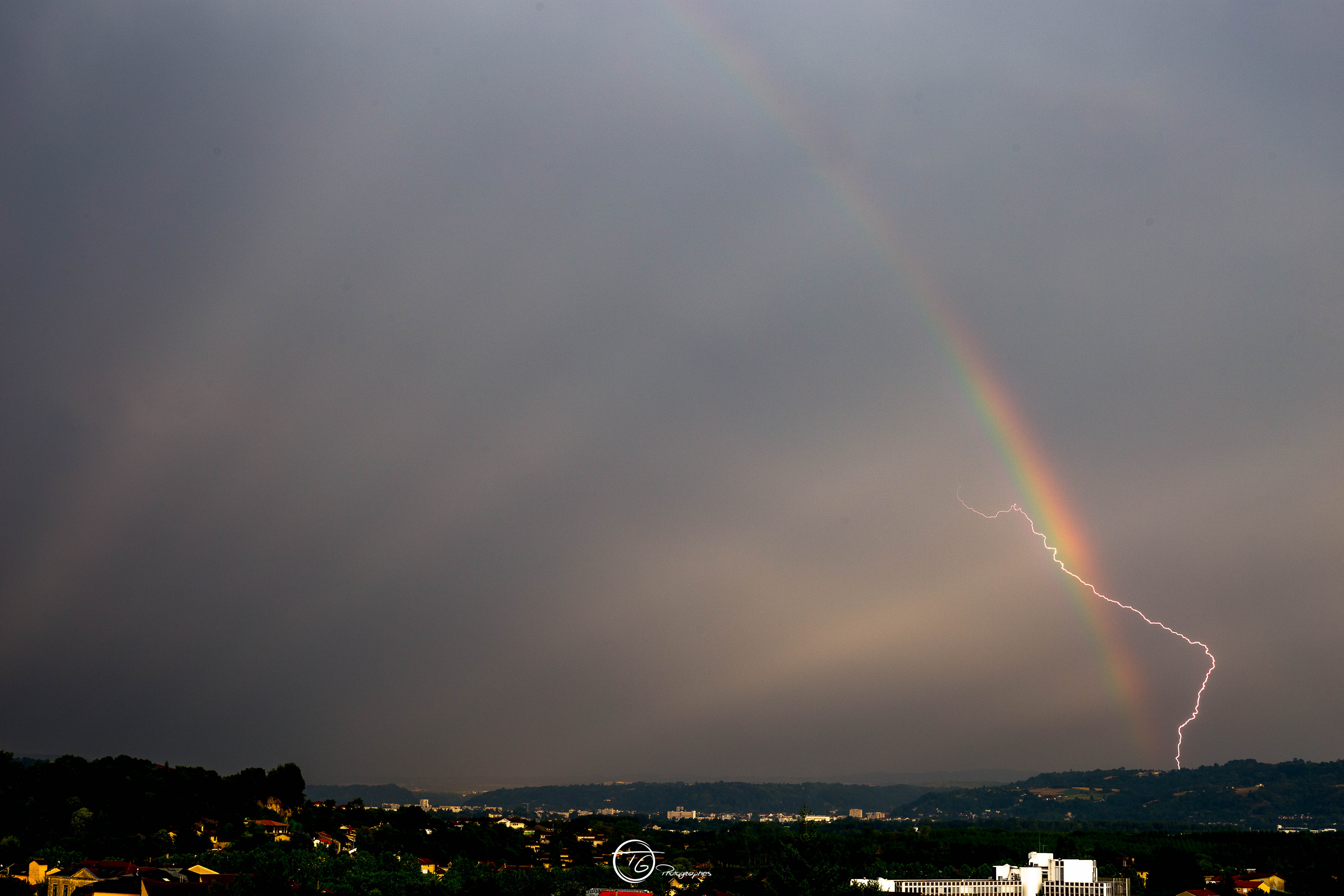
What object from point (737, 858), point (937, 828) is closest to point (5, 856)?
point (737, 858)

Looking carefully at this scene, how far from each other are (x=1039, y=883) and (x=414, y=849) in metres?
44.7

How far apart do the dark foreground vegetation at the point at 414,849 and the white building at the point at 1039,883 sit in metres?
4.08

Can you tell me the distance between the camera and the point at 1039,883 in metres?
66.4

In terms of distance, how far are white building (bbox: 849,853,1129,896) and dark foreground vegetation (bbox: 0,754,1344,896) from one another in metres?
4.08

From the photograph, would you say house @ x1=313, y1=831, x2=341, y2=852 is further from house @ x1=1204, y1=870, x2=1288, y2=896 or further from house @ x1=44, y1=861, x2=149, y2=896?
house @ x1=1204, y1=870, x2=1288, y2=896

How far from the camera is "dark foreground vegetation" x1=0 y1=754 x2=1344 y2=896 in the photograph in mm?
54281
